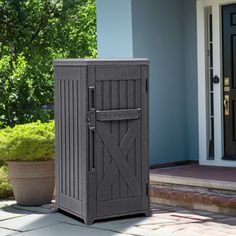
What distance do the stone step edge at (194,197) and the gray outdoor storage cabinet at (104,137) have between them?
Result: 66 cm

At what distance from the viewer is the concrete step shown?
7251mm

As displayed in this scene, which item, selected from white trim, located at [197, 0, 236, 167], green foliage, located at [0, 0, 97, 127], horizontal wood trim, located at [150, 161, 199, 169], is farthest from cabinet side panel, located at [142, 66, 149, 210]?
green foliage, located at [0, 0, 97, 127]

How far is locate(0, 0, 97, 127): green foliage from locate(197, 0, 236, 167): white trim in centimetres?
342

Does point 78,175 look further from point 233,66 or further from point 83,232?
point 233,66

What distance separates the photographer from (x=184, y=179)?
Result: 8047mm

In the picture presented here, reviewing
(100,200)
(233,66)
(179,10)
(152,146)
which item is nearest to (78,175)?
(100,200)

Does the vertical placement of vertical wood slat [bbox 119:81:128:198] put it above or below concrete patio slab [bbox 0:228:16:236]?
above

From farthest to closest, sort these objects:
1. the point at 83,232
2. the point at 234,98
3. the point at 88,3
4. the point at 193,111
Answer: the point at 88,3 → the point at 193,111 → the point at 234,98 → the point at 83,232

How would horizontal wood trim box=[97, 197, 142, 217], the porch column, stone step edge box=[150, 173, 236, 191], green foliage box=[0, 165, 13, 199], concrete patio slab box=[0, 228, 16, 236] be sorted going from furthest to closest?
the porch column
green foliage box=[0, 165, 13, 199]
stone step edge box=[150, 173, 236, 191]
horizontal wood trim box=[97, 197, 142, 217]
concrete patio slab box=[0, 228, 16, 236]

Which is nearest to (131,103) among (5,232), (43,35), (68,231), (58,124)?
(58,124)

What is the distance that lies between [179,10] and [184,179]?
9.44 ft

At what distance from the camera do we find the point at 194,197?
7.52 meters

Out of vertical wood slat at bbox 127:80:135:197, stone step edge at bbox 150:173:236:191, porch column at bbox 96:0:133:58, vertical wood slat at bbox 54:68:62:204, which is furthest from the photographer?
porch column at bbox 96:0:133:58

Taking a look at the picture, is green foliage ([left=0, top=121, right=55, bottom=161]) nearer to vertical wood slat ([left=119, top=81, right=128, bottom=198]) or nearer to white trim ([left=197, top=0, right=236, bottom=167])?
vertical wood slat ([left=119, top=81, right=128, bottom=198])
